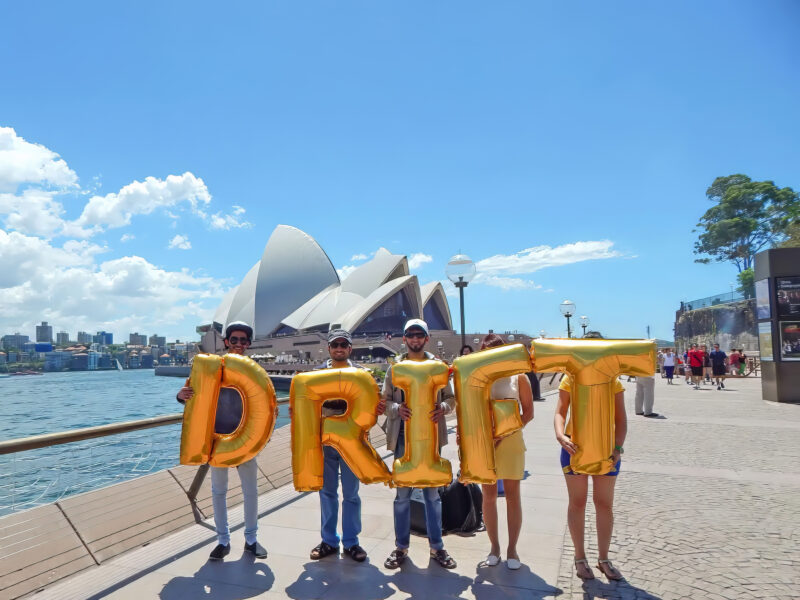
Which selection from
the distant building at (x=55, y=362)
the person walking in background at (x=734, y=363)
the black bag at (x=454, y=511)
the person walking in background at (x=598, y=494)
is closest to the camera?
the person walking in background at (x=598, y=494)

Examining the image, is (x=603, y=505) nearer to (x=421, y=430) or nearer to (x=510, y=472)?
(x=510, y=472)

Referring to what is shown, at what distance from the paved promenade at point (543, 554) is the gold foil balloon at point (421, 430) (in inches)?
24.1

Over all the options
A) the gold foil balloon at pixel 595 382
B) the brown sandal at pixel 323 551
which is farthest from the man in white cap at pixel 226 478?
the gold foil balloon at pixel 595 382

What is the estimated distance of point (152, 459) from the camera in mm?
5293

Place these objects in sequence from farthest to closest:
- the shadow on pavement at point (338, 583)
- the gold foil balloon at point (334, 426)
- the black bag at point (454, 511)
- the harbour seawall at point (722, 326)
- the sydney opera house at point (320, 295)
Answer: the sydney opera house at point (320, 295) → the harbour seawall at point (722, 326) → the black bag at point (454, 511) → the gold foil balloon at point (334, 426) → the shadow on pavement at point (338, 583)

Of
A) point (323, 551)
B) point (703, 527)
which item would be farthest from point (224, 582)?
point (703, 527)

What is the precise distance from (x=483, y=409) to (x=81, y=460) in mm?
3618

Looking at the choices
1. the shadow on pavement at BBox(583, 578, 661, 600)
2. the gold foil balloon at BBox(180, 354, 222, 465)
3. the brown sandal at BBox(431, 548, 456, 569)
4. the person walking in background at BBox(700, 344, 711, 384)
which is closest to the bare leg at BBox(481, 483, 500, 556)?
the brown sandal at BBox(431, 548, 456, 569)

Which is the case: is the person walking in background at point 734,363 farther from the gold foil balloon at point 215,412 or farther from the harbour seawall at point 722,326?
the gold foil balloon at point 215,412

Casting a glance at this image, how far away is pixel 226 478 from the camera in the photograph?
12.3 ft

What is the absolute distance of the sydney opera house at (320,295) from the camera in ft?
195

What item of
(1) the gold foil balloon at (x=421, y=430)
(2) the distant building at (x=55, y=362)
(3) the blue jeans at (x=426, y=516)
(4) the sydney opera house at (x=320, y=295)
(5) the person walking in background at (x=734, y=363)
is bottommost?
(2) the distant building at (x=55, y=362)

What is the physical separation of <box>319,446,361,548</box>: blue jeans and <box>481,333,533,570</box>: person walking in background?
3.01 ft

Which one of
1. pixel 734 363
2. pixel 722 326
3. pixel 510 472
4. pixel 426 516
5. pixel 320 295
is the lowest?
pixel 734 363
